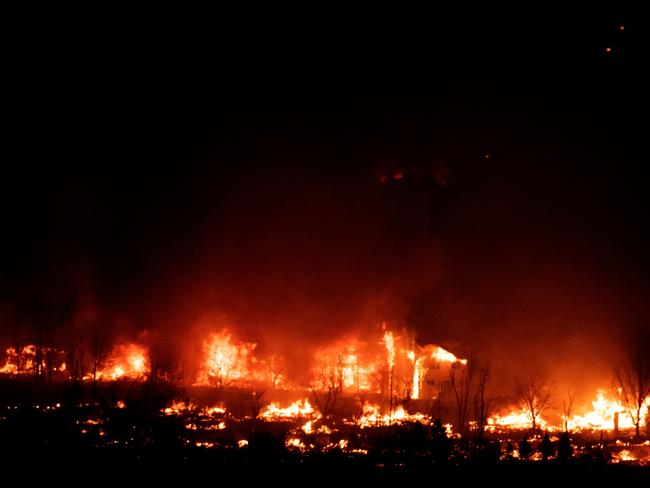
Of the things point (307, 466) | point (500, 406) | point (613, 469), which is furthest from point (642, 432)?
point (307, 466)

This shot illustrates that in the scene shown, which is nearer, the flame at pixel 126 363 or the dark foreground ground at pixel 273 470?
the dark foreground ground at pixel 273 470

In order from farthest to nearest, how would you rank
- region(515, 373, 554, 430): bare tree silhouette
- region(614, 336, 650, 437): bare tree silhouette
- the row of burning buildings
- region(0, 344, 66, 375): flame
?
region(0, 344, 66, 375): flame
the row of burning buildings
region(515, 373, 554, 430): bare tree silhouette
region(614, 336, 650, 437): bare tree silhouette

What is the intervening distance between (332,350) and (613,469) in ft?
92.4

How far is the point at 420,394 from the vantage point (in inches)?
1689

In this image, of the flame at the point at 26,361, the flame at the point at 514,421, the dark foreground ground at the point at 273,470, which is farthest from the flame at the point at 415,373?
the flame at the point at 26,361

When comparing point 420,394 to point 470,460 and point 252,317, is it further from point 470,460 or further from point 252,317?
point 470,460

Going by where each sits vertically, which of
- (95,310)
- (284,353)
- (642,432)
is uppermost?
(95,310)

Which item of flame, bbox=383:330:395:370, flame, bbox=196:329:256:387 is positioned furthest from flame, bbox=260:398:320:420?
flame, bbox=383:330:395:370

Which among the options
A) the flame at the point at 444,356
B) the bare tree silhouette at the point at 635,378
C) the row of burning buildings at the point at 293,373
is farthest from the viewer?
the flame at the point at 444,356

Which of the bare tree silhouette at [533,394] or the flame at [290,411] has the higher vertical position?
the bare tree silhouette at [533,394]

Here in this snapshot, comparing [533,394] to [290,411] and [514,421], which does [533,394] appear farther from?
[290,411]

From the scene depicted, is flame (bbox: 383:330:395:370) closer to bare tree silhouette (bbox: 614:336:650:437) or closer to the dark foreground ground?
bare tree silhouette (bbox: 614:336:650:437)

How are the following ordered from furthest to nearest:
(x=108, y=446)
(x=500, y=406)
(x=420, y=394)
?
(x=420, y=394), (x=500, y=406), (x=108, y=446)

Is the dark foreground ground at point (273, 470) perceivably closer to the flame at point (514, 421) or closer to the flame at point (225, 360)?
the flame at point (514, 421)
